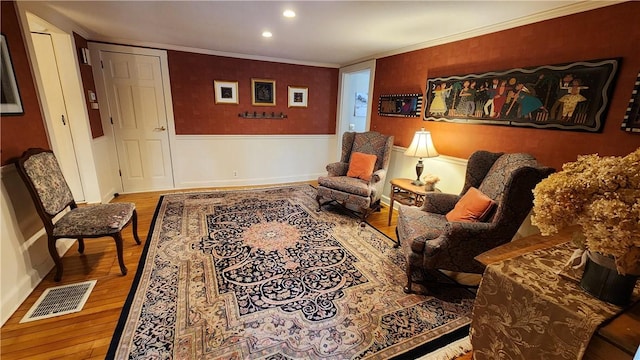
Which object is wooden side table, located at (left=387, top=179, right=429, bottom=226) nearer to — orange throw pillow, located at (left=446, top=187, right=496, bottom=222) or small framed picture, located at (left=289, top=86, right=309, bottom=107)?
orange throw pillow, located at (left=446, top=187, right=496, bottom=222)

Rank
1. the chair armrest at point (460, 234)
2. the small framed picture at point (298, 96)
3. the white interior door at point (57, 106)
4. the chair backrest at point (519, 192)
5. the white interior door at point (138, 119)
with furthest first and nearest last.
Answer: the small framed picture at point (298, 96)
the white interior door at point (138, 119)
the white interior door at point (57, 106)
the chair armrest at point (460, 234)
the chair backrest at point (519, 192)

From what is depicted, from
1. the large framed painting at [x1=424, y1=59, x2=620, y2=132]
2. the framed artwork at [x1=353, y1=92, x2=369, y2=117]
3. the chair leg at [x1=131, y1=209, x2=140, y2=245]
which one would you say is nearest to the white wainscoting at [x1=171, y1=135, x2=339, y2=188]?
the framed artwork at [x1=353, y1=92, x2=369, y2=117]

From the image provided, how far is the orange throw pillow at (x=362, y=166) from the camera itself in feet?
11.7

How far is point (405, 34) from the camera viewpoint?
2.89 meters

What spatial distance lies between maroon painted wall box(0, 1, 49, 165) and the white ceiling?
55 centimetres

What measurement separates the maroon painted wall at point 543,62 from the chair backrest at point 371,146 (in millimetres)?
387

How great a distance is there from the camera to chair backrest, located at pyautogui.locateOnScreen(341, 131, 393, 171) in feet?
11.6

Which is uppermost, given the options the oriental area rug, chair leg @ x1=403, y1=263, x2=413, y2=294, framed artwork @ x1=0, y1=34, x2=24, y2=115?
framed artwork @ x1=0, y1=34, x2=24, y2=115

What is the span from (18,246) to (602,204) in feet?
10.6

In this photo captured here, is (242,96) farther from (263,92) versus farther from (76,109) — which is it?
(76,109)

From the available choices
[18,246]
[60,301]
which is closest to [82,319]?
[60,301]

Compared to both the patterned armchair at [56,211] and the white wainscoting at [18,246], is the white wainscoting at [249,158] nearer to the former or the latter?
the patterned armchair at [56,211]

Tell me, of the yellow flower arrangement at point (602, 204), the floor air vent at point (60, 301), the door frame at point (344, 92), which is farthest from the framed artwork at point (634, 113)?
the floor air vent at point (60, 301)

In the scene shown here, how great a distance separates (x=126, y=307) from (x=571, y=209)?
97.4 inches
